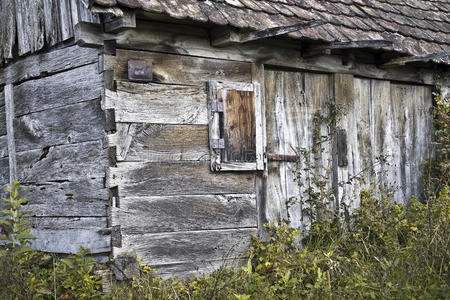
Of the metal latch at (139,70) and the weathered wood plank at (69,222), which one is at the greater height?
the metal latch at (139,70)

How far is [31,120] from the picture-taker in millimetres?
7031

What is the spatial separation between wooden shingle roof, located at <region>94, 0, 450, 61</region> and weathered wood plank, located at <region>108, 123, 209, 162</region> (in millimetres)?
1035

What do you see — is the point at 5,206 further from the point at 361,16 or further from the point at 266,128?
the point at 361,16

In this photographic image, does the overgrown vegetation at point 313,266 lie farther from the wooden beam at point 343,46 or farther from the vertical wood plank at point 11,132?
the vertical wood plank at point 11,132

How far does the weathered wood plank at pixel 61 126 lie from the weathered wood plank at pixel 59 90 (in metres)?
0.07

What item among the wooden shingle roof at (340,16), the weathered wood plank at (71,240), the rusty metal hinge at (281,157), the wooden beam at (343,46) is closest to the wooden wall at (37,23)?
the wooden shingle roof at (340,16)

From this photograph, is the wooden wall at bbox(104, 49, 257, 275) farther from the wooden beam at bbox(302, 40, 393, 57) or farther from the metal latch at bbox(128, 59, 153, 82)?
the wooden beam at bbox(302, 40, 393, 57)

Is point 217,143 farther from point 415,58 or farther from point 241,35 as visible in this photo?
point 415,58

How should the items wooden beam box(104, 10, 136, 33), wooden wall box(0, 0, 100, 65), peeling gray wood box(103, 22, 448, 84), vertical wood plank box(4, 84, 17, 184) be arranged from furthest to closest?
vertical wood plank box(4, 84, 17, 184) → wooden wall box(0, 0, 100, 65) → peeling gray wood box(103, 22, 448, 84) → wooden beam box(104, 10, 136, 33)

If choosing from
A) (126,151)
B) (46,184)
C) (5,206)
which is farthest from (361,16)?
(5,206)

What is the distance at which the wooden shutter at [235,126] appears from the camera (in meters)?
6.45

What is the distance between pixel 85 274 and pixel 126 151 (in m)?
1.13

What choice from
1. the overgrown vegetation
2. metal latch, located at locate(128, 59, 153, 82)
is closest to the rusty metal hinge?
the overgrown vegetation

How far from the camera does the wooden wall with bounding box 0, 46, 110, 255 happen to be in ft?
19.9
